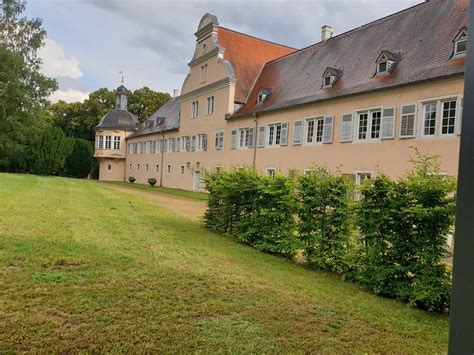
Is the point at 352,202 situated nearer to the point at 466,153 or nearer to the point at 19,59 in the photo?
the point at 466,153

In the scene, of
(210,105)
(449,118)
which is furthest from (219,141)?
(449,118)

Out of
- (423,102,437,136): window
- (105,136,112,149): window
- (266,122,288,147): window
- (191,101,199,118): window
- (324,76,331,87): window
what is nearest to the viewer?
(423,102,437,136): window

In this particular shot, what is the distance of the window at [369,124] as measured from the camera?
1796cm

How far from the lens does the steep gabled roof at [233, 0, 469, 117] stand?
16.8 metres

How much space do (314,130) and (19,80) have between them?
24219 millimetres

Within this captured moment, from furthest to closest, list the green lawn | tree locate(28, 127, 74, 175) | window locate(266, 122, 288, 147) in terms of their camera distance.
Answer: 1. tree locate(28, 127, 74, 175)
2. window locate(266, 122, 288, 147)
3. the green lawn

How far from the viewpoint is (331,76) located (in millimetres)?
21516

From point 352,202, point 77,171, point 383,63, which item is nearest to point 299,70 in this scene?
point 383,63

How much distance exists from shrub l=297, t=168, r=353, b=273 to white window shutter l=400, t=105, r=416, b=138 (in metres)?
10.4

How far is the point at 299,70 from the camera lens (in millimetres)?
26297

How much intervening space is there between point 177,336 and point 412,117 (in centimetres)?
1535

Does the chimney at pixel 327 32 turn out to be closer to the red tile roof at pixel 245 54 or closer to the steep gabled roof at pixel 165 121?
the red tile roof at pixel 245 54

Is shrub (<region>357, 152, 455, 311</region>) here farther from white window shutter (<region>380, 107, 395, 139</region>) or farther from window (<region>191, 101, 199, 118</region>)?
window (<region>191, 101, 199, 118</region>)

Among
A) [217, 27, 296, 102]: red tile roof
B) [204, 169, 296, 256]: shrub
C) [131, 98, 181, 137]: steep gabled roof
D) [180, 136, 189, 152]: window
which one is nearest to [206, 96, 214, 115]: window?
[217, 27, 296, 102]: red tile roof
